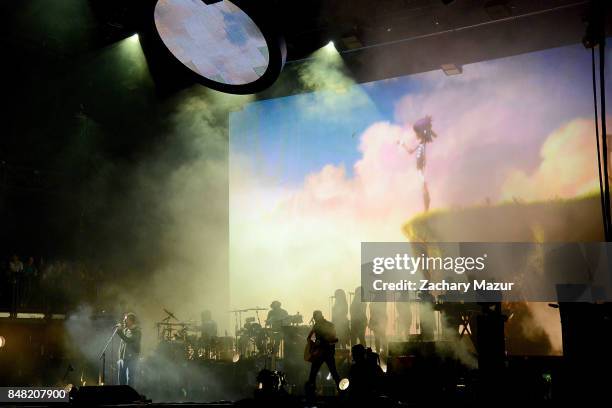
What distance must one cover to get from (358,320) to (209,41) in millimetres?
6619

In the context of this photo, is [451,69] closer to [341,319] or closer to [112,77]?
[341,319]

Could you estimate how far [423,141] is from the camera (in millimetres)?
11141

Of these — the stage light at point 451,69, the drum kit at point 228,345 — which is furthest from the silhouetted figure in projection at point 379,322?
the stage light at point 451,69

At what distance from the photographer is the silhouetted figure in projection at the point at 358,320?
390 inches

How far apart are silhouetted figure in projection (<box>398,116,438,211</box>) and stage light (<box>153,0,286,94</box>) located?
23.8 ft

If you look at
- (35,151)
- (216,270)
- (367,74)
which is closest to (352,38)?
(367,74)

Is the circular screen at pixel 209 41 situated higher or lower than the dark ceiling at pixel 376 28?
lower

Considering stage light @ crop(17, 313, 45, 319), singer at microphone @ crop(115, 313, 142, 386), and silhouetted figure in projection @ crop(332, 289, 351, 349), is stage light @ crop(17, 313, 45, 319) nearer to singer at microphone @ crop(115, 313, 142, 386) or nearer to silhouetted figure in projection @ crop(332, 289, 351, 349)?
singer at microphone @ crop(115, 313, 142, 386)

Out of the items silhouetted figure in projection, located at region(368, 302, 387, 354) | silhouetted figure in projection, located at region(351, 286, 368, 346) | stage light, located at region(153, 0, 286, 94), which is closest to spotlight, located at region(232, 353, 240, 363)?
silhouetted figure in projection, located at region(351, 286, 368, 346)

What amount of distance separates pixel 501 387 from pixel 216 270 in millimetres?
8767

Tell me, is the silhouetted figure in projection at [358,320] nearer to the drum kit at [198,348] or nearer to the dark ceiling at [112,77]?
the drum kit at [198,348]

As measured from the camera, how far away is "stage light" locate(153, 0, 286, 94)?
4047mm

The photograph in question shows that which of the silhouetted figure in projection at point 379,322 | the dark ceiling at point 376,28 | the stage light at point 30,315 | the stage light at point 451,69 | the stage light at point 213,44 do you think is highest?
the dark ceiling at point 376,28

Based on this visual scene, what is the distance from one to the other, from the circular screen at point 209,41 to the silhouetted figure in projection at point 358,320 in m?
6.41
